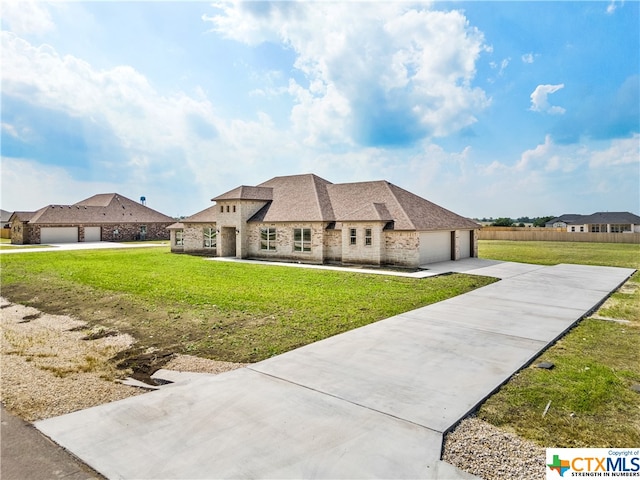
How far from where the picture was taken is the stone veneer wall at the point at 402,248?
779 inches

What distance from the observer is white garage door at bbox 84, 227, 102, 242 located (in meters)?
44.0

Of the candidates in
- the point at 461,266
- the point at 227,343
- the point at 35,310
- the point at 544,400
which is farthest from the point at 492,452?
the point at 461,266

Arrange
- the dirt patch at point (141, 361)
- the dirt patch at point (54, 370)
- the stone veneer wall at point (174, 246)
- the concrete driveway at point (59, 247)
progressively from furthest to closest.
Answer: the concrete driveway at point (59, 247), the stone veneer wall at point (174, 246), the dirt patch at point (141, 361), the dirt patch at point (54, 370)

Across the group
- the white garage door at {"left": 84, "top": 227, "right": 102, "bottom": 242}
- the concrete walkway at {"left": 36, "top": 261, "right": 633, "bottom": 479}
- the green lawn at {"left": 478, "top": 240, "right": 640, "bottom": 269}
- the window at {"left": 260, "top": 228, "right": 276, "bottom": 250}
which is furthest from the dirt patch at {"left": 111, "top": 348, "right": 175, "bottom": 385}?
the white garage door at {"left": 84, "top": 227, "right": 102, "bottom": 242}

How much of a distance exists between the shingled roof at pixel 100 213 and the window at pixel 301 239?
3166 centimetres

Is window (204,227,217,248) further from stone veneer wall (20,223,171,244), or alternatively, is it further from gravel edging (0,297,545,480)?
stone veneer wall (20,223,171,244)

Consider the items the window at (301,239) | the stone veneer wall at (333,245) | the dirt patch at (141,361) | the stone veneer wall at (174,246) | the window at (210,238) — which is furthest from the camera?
the stone veneer wall at (174,246)

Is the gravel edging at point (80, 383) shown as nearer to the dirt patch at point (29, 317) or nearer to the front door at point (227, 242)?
the dirt patch at point (29, 317)

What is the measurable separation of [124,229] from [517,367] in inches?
1896

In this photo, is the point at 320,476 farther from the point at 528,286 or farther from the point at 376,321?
the point at 528,286

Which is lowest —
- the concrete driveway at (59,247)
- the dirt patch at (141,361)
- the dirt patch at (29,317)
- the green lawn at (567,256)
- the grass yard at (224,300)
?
the dirt patch at (141,361)

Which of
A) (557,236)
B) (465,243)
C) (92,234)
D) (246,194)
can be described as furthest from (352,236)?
(557,236)

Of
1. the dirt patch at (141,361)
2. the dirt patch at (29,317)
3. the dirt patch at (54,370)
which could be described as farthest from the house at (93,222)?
the dirt patch at (141,361)

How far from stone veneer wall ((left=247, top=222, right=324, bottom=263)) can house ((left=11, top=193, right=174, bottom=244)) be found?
28.1 meters
